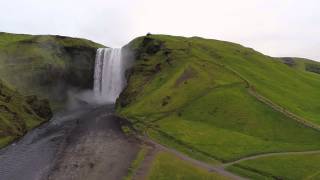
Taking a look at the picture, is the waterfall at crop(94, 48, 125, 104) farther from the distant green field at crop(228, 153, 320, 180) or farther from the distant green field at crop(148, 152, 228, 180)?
the distant green field at crop(228, 153, 320, 180)

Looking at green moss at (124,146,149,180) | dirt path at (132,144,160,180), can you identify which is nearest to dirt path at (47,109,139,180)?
green moss at (124,146,149,180)

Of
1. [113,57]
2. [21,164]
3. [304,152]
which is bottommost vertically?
[21,164]

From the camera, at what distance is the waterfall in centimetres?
17638

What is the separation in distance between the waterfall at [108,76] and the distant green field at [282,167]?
100948 mm

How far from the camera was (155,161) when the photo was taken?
262ft

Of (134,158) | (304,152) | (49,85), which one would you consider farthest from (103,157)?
(49,85)

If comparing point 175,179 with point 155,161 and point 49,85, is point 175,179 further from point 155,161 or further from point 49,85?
point 49,85

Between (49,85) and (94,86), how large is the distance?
17.7 meters

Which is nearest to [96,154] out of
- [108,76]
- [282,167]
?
[282,167]

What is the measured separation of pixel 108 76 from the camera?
179750 mm

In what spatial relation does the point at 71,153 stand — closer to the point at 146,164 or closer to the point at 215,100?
the point at 146,164

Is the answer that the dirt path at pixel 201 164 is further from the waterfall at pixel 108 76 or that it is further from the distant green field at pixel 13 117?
the waterfall at pixel 108 76

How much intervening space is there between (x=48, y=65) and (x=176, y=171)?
111036 millimetres

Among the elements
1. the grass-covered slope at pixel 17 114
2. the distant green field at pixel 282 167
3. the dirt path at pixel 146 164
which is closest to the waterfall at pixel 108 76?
the grass-covered slope at pixel 17 114
